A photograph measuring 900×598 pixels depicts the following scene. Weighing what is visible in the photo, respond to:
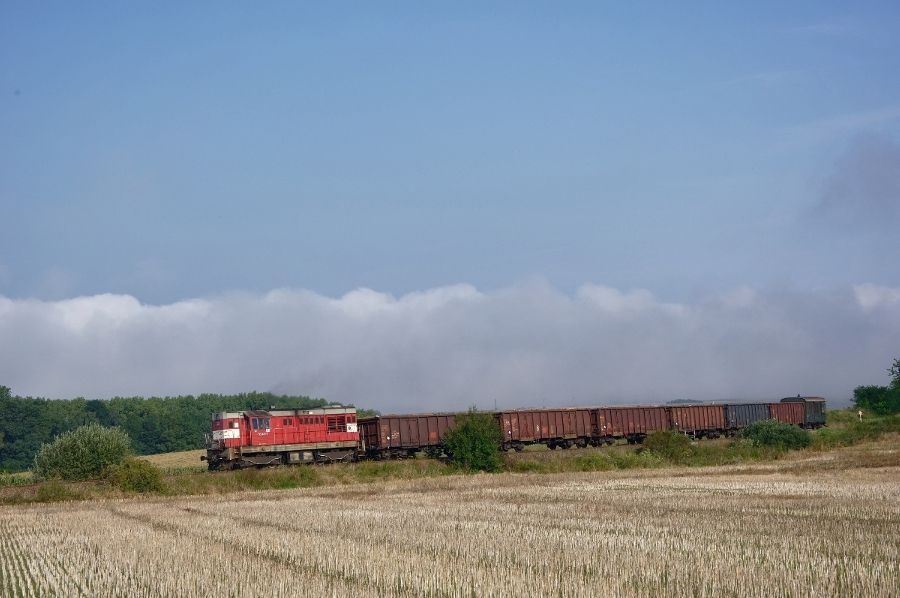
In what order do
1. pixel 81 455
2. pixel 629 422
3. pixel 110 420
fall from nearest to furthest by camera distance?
pixel 81 455 → pixel 629 422 → pixel 110 420

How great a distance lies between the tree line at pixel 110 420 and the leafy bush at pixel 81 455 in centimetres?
7511

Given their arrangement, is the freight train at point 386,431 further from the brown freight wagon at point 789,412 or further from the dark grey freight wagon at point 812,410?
the dark grey freight wagon at point 812,410

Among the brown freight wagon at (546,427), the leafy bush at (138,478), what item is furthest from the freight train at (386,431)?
the leafy bush at (138,478)

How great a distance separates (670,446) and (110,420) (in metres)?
118

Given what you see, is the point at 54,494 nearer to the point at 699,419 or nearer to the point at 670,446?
the point at 670,446

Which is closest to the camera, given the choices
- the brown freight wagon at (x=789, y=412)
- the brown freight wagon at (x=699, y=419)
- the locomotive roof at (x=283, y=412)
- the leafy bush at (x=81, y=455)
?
the leafy bush at (x=81, y=455)

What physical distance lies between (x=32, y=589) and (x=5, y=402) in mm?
138557

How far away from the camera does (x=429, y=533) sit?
2367 centimetres

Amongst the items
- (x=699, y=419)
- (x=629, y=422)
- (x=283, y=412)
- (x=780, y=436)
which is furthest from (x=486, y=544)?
(x=699, y=419)

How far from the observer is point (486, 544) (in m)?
21.2

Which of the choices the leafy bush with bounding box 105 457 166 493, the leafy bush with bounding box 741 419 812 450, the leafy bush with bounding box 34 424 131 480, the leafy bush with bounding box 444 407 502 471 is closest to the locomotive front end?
the leafy bush with bounding box 34 424 131 480

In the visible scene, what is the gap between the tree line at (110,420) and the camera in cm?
14059

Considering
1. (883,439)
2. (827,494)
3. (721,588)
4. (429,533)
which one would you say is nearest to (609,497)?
(827,494)

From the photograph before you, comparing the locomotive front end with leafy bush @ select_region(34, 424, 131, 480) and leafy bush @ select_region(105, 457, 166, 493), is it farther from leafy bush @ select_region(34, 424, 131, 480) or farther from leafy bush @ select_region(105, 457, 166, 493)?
leafy bush @ select_region(105, 457, 166, 493)
